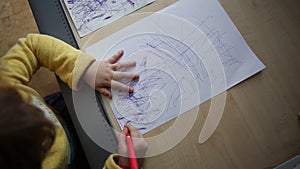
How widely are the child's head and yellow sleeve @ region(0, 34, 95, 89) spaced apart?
15cm

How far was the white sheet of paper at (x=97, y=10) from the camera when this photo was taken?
2.34ft

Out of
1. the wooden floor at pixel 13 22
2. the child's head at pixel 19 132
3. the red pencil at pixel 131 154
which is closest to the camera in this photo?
the child's head at pixel 19 132

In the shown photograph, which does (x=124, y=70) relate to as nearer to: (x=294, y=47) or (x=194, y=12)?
(x=194, y=12)

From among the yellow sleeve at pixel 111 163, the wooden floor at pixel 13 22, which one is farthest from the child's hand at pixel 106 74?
the wooden floor at pixel 13 22

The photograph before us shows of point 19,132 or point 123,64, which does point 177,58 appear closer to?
point 123,64

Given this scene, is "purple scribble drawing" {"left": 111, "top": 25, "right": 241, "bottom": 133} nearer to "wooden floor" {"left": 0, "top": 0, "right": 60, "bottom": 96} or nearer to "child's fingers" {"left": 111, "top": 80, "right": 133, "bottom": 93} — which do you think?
"child's fingers" {"left": 111, "top": 80, "right": 133, "bottom": 93}

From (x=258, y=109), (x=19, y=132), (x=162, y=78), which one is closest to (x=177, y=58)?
(x=162, y=78)

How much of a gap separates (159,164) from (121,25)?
26 cm

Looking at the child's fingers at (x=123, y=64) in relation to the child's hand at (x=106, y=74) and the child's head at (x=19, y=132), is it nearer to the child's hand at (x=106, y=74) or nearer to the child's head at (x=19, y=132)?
the child's hand at (x=106, y=74)

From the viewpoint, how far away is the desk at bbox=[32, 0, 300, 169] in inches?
Answer: 25.7

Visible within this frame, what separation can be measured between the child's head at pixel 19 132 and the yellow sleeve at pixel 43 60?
0.15 m

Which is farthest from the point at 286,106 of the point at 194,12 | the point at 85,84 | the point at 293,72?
the point at 85,84

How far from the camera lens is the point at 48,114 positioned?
721mm

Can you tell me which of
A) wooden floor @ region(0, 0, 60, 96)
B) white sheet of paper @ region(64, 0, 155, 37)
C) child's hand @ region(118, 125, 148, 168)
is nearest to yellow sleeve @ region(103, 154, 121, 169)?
child's hand @ region(118, 125, 148, 168)
